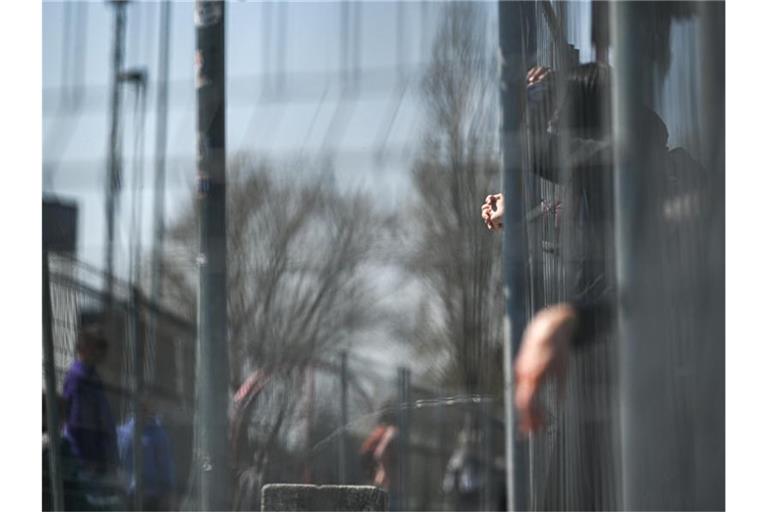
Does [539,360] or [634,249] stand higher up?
[634,249]

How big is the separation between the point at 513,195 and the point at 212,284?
943 mm

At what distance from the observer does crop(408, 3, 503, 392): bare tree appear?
8312 millimetres

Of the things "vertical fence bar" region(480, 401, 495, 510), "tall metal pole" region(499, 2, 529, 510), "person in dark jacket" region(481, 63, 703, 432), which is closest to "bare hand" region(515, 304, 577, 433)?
"person in dark jacket" region(481, 63, 703, 432)

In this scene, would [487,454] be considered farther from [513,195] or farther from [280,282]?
[513,195]

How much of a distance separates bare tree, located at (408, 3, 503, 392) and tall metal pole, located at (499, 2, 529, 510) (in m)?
→ 3.44

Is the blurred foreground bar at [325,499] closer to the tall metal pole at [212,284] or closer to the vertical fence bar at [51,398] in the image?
the tall metal pole at [212,284]

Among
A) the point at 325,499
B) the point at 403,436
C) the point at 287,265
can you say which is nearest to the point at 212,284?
the point at 325,499

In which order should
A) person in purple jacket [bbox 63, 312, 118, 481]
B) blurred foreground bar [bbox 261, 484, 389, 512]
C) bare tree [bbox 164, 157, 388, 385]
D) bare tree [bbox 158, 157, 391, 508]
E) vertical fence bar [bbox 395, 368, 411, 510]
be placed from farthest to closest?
vertical fence bar [bbox 395, 368, 411, 510] < bare tree [bbox 164, 157, 388, 385] < bare tree [bbox 158, 157, 391, 508] < person in purple jacket [bbox 63, 312, 118, 481] < blurred foreground bar [bbox 261, 484, 389, 512]

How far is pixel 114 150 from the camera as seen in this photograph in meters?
5.82

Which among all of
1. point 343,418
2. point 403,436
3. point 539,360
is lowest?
Result: point 403,436

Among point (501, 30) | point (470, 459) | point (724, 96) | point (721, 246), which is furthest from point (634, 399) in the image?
point (470, 459)

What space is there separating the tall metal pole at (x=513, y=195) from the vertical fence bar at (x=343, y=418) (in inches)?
65.4

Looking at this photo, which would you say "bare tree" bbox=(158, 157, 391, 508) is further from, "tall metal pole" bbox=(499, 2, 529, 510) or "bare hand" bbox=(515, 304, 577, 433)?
"bare hand" bbox=(515, 304, 577, 433)
